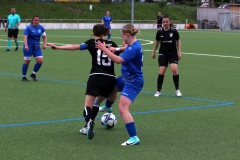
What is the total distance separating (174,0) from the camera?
88.7m

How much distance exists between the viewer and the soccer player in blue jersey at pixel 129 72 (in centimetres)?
731

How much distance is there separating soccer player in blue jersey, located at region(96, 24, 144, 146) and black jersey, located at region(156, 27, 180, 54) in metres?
4.81

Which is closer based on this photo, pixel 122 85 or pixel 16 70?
pixel 122 85

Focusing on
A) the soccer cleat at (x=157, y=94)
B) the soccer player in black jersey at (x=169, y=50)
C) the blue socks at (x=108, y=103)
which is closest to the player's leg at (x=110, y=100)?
the blue socks at (x=108, y=103)

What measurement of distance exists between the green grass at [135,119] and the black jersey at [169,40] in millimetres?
1089

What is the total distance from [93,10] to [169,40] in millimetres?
55813

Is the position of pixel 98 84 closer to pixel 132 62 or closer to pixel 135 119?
pixel 132 62

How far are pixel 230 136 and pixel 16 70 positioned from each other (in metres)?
10.6

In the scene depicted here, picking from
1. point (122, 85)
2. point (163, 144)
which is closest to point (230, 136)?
point (163, 144)

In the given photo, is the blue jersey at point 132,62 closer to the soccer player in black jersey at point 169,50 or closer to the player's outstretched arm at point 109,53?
the player's outstretched arm at point 109,53

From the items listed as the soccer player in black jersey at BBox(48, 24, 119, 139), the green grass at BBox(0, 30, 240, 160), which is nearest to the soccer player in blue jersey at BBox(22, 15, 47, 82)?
the green grass at BBox(0, 30, 240, 160)

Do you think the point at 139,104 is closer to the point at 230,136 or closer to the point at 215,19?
the point at 230,136

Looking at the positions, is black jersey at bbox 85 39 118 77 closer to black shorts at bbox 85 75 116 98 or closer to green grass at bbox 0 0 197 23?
black shorts at bbox 85 75 116 98

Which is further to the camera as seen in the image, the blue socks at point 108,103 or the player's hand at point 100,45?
the blue socks at point 108,103
